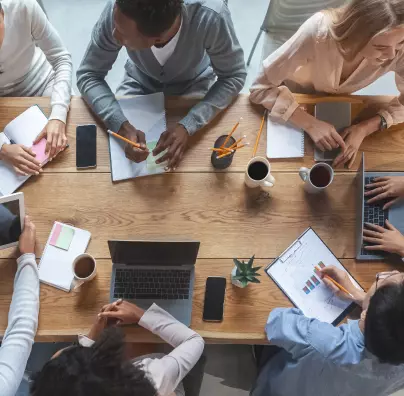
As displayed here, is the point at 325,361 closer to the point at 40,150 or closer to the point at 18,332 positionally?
the point at 18,332

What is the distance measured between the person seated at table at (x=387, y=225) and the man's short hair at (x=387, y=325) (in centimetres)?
23

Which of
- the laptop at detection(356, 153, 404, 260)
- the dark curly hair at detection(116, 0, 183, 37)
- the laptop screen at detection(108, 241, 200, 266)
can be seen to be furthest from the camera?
the laptop at detection(356, 153, 404, 260)

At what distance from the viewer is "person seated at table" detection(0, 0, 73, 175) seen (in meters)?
1.42

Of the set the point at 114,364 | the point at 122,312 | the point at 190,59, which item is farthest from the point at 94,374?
the point at 190,59

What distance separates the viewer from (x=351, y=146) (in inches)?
56.8

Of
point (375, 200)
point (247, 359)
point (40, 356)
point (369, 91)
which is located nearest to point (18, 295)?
point (40, 356)

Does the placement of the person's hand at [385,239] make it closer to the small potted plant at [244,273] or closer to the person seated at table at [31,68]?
the small potted plant at [244,273]

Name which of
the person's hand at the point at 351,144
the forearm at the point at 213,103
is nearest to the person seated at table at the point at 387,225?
the person's hand at the point at 351,144

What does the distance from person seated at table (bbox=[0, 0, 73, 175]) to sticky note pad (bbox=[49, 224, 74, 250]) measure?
21 centimetres

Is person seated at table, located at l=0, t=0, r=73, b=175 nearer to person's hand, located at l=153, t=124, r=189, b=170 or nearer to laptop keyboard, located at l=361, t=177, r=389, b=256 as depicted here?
person's hand, located at l=153, t=124, r=189, b=170

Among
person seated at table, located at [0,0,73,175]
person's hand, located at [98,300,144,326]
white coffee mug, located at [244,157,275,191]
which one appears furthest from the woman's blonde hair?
person's hand, located at [98,300,144,326]

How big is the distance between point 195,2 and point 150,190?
1.93 feet

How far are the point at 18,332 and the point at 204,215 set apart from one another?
2.07 feet

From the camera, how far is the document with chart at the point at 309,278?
1327mm
